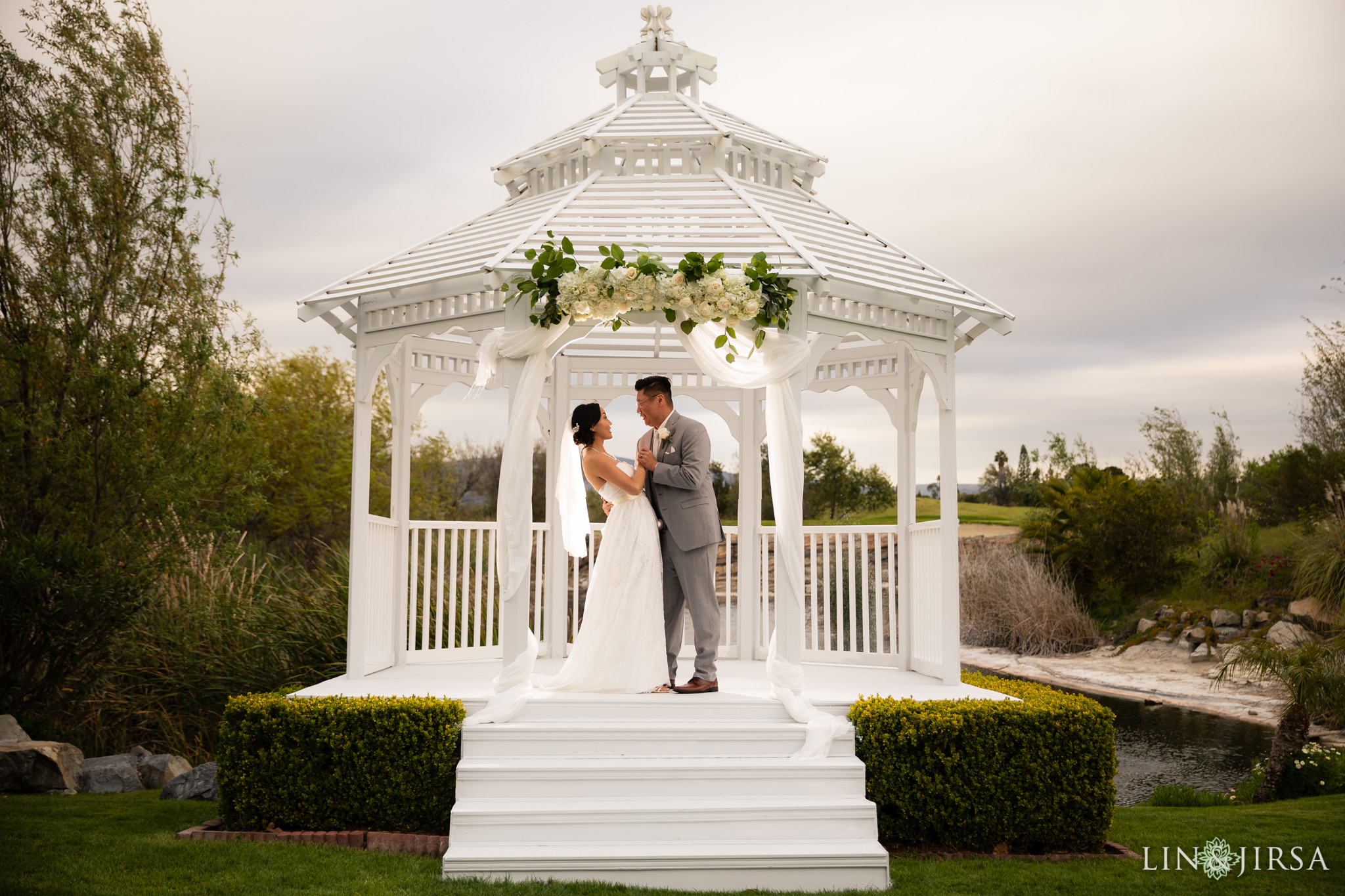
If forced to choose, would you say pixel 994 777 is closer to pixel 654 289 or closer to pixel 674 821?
pixel 674 821

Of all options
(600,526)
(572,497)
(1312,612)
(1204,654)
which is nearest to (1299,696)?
(600,526)

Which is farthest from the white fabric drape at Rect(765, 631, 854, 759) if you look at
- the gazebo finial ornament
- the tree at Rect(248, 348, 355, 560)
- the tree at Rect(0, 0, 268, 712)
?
the tree at Rect(248, 348, 355, 560)

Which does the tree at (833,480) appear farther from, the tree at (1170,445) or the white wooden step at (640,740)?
the white wooden step at (640,740)

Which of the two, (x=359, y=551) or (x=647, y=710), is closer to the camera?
(x=647, y=710)

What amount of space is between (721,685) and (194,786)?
3.52 m

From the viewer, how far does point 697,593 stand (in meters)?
5.66

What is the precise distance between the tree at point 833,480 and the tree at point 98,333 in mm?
13653

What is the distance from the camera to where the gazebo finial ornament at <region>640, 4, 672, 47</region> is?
7898 mm

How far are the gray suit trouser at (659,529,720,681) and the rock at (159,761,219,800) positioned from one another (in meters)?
3.12

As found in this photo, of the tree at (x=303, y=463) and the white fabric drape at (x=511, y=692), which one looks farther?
the tree at (x=303, y=463)

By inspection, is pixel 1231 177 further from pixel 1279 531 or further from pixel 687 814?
pixel 687 814

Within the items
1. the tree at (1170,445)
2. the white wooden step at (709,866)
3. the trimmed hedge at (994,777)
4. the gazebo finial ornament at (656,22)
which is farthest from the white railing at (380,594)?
the tree at (1170,445)

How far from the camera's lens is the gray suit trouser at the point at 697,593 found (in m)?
5.67

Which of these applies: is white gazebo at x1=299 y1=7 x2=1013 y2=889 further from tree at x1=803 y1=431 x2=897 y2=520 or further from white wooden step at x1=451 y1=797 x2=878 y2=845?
tree at x1=803 y1=431 x2=897 y2=520
